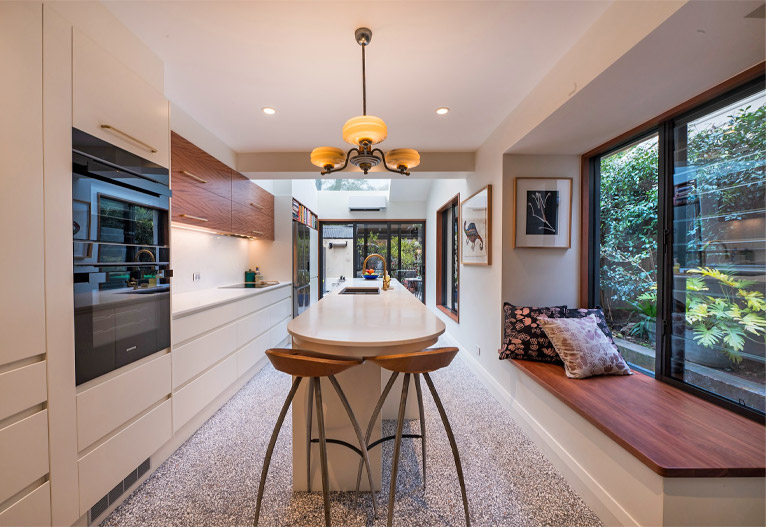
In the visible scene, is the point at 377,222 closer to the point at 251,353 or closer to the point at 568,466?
the point at 251,353

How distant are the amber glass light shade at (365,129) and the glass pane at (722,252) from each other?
5.86ft

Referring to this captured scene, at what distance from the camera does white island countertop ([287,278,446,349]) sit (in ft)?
4.15

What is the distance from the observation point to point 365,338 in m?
1.28

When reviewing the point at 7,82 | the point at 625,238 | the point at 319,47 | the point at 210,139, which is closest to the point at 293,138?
the point at 210,139

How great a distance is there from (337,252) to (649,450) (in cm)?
620

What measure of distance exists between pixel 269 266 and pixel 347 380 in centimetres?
322

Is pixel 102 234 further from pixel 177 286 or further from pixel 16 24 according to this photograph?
pixel 177 286

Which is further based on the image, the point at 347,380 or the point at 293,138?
the point at 293,138

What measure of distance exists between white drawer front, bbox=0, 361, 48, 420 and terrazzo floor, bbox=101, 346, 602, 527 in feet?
2.59

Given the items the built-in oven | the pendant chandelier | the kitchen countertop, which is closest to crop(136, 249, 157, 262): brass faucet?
the built-in oven

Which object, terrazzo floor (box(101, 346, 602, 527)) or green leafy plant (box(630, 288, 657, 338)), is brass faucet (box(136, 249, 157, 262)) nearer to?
terrazzo floor (box(101, 346, 602, 527))

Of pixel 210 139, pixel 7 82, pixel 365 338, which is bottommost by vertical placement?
pixel 365 338

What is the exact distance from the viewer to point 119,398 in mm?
1487

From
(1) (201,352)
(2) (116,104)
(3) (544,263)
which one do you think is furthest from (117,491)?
(3) (544,263)
